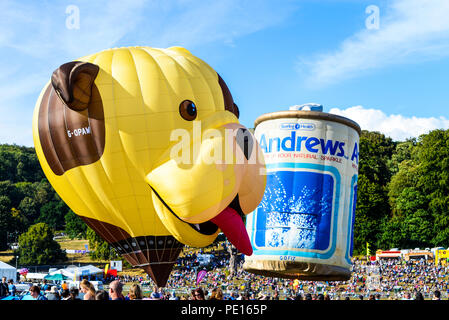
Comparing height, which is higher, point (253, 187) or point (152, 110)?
point (152, 110)

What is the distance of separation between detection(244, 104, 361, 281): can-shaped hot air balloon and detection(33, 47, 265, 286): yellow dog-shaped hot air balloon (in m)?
6.53

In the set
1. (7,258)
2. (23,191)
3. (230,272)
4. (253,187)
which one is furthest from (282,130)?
(23,191)

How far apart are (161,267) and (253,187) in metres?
3.34

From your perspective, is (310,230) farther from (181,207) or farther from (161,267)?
(181,207)

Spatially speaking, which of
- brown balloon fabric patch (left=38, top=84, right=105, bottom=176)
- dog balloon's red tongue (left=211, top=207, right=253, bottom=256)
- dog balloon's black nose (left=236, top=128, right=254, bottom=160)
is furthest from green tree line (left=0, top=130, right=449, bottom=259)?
brown balloon fabric patch (left=38, top=84, right=105, bottom=176)

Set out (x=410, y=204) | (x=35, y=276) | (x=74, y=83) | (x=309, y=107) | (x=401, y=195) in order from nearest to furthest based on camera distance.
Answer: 1. (x=74, y=83)
2. (x=309, y=107)
3. (x=35, y=276)
4. (x=410, y=204)
5. (x=401, y=195)

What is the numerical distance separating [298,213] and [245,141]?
25.7ft

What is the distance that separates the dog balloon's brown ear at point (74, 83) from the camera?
14430 millimetres

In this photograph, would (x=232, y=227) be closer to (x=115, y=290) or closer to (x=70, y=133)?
(x=70, y=133)

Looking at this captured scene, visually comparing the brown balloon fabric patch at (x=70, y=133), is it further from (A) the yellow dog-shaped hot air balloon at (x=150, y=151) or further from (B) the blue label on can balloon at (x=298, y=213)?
(B) the blue label on can balloon at (x=298, y=213)

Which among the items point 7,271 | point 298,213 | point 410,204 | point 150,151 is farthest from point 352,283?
point 150,151

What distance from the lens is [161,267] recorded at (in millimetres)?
15875

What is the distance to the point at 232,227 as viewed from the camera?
14766mm

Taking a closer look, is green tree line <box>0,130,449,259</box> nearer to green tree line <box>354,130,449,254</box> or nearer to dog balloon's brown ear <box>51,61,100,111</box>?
green tree line <box>354,130,449,254</box>
